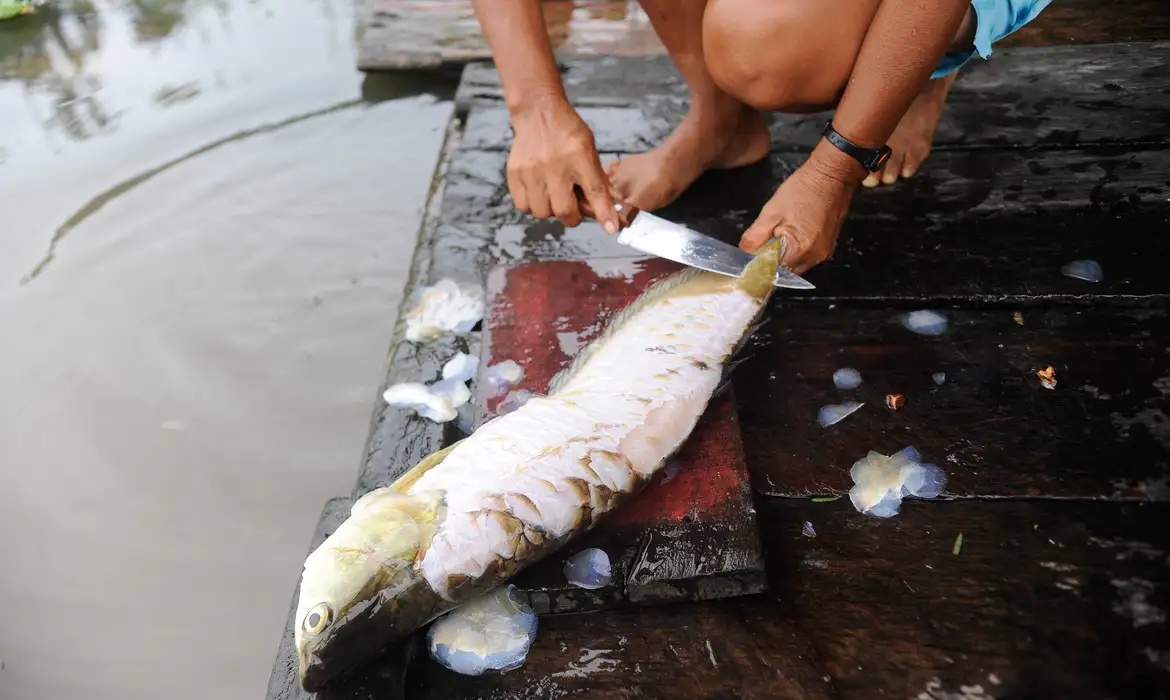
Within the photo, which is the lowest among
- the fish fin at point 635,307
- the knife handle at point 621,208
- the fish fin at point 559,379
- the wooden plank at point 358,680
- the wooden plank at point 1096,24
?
the wooden plank at point 1096,24

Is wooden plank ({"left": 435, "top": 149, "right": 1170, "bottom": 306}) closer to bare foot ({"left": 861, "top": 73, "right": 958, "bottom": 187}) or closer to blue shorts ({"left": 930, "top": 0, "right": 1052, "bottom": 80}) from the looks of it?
bare foot ({"left": 861, "top": 73, "right": 958, "bottom": 187})

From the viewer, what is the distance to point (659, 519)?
1.70 m

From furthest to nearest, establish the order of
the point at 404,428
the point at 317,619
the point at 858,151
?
the point at 858,151 → the point at 404,428 → the point at 317,619

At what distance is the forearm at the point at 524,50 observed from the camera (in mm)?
2299

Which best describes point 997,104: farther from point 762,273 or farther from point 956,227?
point 762,273

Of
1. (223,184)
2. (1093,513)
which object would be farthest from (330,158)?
(1093,513)

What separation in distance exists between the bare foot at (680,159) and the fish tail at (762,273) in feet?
2.33

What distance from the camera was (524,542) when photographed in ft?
5.04

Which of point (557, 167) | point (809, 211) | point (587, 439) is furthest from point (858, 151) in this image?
point (587, 439)

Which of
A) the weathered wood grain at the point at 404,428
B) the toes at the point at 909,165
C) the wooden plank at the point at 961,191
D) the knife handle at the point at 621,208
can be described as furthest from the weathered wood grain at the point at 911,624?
the toes at the point at 909,165

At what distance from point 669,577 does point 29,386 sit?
2667 mm

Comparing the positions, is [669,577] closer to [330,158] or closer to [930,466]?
[930,466]

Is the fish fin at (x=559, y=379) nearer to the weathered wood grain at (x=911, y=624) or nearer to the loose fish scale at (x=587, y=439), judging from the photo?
the loose fish scale at (x=587, y=439)

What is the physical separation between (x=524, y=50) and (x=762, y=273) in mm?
1007
